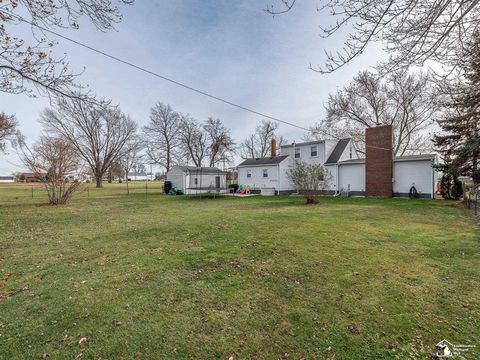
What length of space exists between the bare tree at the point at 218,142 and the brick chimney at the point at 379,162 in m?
26.0

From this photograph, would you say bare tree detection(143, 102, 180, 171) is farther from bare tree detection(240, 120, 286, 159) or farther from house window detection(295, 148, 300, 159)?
house window detection(295, 148, 300, 159)

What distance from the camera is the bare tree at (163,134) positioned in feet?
137

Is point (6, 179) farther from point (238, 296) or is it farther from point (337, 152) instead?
point (238, 296)

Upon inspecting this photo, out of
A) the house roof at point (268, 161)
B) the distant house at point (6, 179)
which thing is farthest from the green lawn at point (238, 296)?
the distant house at point (6, 179)

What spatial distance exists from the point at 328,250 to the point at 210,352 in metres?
3.94

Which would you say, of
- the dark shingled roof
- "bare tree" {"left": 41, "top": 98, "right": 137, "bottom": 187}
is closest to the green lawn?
the dark shingled roof

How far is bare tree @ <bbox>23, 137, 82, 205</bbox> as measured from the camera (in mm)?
14714

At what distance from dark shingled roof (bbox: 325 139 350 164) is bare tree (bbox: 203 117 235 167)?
22.0 meters

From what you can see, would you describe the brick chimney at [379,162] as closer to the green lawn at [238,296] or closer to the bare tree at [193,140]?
the green lawn at [238,296]

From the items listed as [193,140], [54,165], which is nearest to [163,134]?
[193,140]

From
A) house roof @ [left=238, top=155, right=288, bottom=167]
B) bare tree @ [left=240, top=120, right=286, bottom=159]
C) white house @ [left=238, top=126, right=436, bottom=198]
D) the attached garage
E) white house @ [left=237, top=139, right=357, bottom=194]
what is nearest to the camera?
the attached garage

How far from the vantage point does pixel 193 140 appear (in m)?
43.1

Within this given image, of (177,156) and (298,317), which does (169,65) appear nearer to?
(298,317)

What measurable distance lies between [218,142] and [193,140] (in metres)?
4.20
